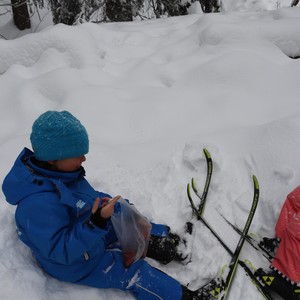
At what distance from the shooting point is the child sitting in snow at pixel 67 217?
1979mm

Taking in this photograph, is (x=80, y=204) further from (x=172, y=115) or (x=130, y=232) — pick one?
(x=172, y=115)

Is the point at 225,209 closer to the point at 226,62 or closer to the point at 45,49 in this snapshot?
the point at 226,62

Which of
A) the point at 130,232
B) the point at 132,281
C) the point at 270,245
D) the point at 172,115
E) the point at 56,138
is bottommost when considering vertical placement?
the point at 270,245

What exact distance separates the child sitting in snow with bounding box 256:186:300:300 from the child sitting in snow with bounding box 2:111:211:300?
580 mm

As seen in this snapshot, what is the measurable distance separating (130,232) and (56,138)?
35.7 inches

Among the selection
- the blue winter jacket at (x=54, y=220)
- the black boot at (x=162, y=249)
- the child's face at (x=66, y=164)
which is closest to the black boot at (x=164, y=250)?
the black boot at (x=162, y=249)

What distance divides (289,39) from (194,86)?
1787mm

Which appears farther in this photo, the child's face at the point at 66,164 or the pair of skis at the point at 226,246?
the pair of skis at the point at 226,246

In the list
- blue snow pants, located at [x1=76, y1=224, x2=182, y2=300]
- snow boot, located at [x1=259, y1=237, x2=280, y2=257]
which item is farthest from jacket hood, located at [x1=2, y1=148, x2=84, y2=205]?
snow boot, located at [x1=259, y1=237, x2=280, y2=257]

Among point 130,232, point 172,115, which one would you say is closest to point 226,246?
point 130,232

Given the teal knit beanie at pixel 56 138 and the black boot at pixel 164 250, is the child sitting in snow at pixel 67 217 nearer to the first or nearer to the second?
the teal knit beanie at pixel 56 138

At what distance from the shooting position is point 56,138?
205cm

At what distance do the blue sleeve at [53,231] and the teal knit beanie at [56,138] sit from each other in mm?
255

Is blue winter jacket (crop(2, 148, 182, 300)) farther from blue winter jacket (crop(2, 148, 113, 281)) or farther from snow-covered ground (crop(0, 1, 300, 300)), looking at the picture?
snow-covered ground (crop(0, 1, 300, 300))
